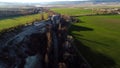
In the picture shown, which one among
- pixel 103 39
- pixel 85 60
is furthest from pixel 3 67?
pixel 103 39

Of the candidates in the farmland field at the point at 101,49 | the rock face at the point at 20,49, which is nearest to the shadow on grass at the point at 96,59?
the farmland field at the point at 101,49

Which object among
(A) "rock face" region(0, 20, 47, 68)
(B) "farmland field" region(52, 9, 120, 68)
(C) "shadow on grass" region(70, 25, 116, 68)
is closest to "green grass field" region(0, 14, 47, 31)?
(A) "rock face" region(0, 20, 47, 68)

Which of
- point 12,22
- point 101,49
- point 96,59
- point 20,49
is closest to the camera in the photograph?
point 96,59

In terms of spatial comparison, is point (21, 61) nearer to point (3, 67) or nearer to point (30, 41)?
point (3, 67)

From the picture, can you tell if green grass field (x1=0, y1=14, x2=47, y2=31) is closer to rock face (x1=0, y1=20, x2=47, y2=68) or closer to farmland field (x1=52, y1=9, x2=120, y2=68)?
rock face (x1=0, y1=20, x2=47, y2=68)

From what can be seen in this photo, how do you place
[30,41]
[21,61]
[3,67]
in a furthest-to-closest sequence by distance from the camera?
[30,41]
[21,61]
[3,67]

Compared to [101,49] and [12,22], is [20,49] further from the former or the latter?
[12,22]

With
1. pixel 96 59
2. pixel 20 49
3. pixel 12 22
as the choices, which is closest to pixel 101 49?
pixel 96 59

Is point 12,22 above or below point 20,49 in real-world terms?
above

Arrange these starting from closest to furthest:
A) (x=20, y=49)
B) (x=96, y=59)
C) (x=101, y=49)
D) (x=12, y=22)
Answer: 1. (x=96, y=59)
2. (x=101, y=49)
3. (x=20, y=49)
4. (x=12, y=22)

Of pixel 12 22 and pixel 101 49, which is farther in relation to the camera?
pixel 12 22

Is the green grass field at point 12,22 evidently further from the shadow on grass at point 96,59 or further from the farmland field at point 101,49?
the shadow on grass at point 96,59
